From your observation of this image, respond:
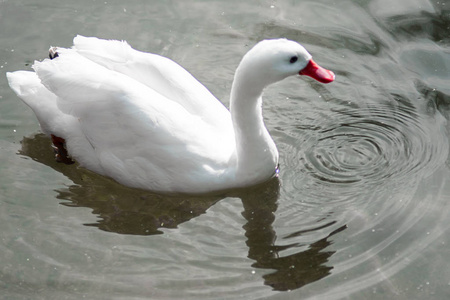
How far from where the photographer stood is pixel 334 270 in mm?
6090

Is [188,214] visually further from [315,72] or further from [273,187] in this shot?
[315,72]

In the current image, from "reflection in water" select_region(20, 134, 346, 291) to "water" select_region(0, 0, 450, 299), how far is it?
0.04 ft

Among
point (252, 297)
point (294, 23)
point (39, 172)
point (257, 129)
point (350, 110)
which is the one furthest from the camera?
point (294, 23)

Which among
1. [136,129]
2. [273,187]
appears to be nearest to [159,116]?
[136,129]

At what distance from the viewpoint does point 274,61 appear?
618 cm

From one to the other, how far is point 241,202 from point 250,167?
371 mm

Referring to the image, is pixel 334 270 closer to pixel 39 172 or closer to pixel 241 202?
pixel 241 202

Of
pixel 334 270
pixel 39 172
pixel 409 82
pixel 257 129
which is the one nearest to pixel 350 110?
pixel 409 82

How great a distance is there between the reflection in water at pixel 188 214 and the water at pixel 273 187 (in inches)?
0.5

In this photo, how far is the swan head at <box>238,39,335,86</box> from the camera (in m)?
6.15

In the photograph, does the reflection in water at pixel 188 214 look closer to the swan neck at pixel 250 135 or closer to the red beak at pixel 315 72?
the swan neck at pixel 250 135

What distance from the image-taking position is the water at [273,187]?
19.9ft

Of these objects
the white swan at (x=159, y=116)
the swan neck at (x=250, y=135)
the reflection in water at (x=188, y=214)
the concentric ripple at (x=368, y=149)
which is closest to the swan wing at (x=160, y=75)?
the white swan at (x=159, y=116)

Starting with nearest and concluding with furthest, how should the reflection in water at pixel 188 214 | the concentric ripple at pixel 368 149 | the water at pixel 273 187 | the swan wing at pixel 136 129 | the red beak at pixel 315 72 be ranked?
1. the water at pixel 273 187
2. the reflection in water at pixel 188 214
3. the red beak at pixel 315 72
4. the swan wing at pixel 136 129
5. the concentric ripple at pixel 368 149
